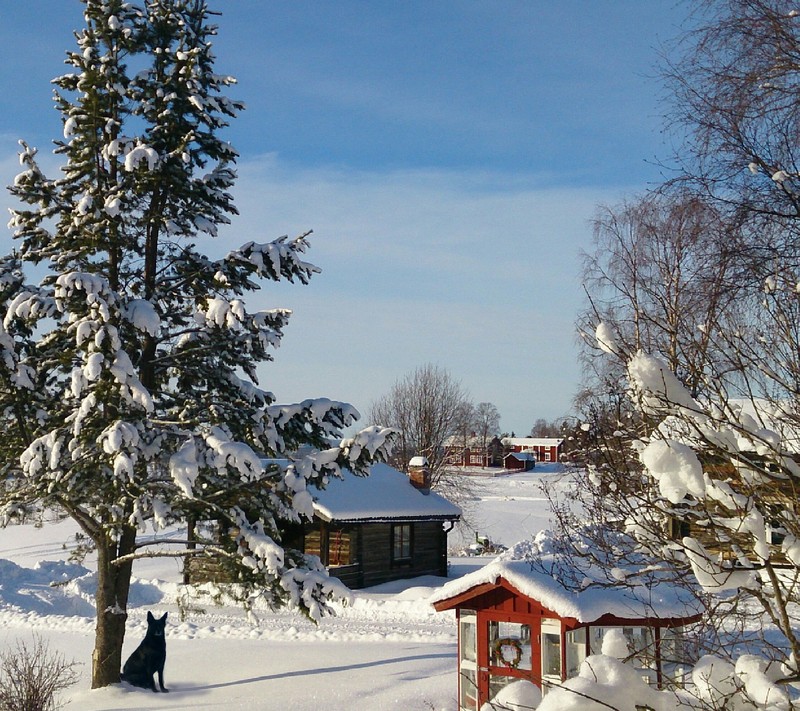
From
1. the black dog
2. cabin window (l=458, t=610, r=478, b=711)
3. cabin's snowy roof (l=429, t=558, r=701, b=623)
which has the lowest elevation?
the black dog

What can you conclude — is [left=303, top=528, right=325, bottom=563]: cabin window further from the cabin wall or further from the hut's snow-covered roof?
the hut's snow-covered roof

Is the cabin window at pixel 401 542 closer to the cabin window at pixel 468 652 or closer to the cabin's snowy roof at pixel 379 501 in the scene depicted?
the cabin's snowy roof at pixel 379 501

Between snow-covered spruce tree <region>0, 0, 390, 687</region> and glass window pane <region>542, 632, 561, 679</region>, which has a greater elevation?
snow-covered spruce tree <region>0, 0, 390, 687</region>

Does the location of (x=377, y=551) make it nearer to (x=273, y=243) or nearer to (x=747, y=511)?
(x=273, y=243)

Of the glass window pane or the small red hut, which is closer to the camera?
the small red hut

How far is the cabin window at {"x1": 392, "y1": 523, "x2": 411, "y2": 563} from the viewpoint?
2918 cm

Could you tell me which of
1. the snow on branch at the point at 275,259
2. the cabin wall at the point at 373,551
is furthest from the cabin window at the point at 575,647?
the cabin wall at the point at 373,551

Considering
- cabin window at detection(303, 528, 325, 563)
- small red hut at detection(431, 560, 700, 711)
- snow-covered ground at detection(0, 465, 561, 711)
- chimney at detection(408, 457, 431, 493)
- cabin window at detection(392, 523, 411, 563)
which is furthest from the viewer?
chimney at detection(408, 457, 431, 493)

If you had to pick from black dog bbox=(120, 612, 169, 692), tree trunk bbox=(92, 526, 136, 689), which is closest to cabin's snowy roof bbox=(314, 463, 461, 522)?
tree trunk bbox=(92, 526, 136, 689)

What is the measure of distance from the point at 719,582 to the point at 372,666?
13.3m

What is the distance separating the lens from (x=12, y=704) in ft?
38.9

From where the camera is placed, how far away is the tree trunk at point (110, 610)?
47.0 feet

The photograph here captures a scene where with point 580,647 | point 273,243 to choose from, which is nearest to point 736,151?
point 580,647

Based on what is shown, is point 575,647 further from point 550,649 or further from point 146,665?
point 146,665
